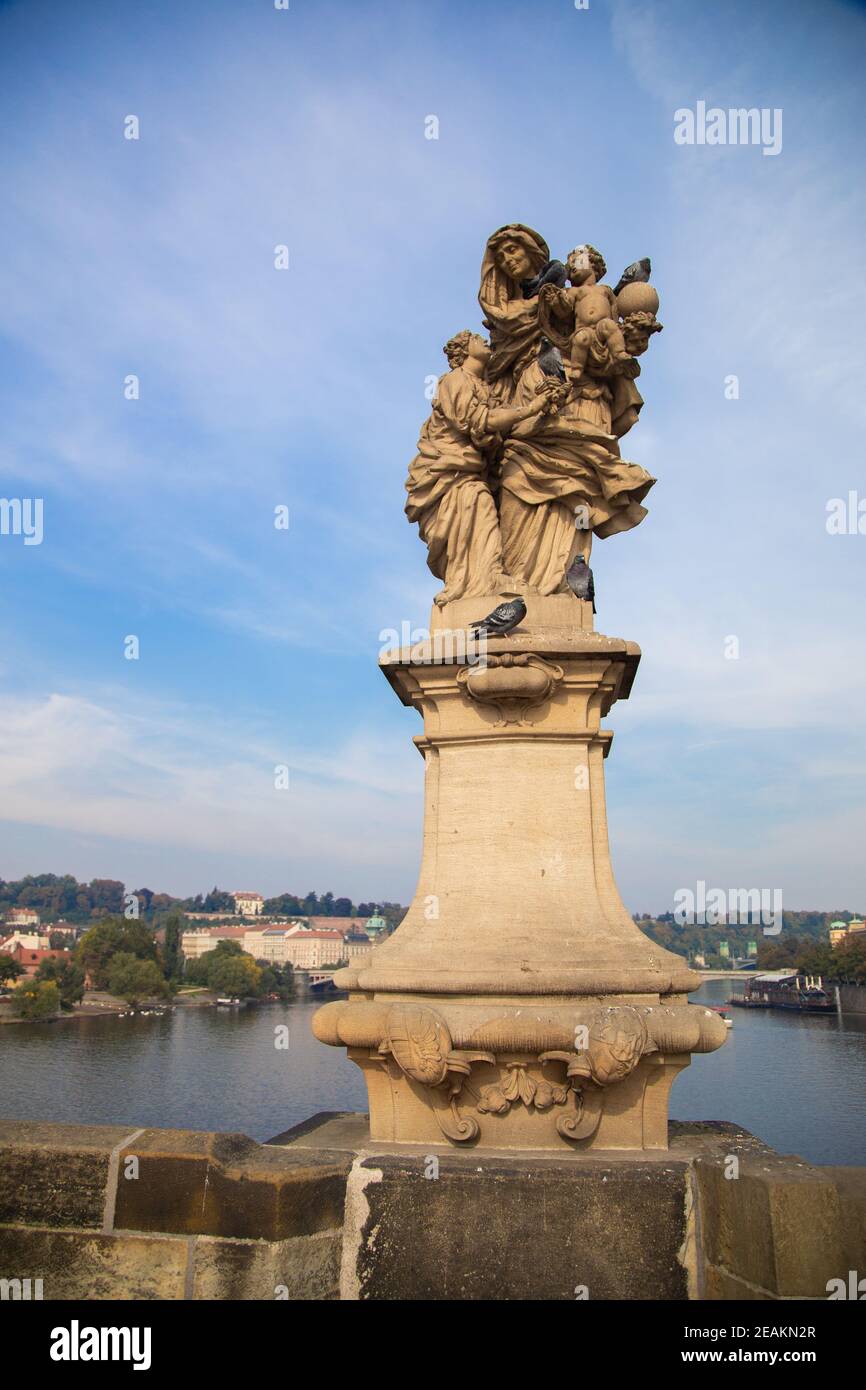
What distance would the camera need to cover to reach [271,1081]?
4584 centimetres

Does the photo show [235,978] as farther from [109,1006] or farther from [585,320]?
[585,320]

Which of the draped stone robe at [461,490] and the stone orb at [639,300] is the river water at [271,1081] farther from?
the stone orb at [639,300]

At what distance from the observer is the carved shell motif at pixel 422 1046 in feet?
13.1

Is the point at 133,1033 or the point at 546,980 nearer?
the point at 546,980

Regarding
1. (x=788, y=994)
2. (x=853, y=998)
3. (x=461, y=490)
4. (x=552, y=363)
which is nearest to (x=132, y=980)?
(x=788, y=994)

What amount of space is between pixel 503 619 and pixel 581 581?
68cm

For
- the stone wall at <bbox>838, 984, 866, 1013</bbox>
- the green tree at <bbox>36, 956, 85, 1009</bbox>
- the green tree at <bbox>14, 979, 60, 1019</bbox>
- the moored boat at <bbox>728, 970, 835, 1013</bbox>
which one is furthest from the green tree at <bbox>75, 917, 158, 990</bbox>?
the stone wall at <bbox>838, 984, 866, 1013</bbox>

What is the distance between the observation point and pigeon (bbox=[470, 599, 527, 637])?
4.83 metres

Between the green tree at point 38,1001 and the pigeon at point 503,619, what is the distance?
77.8 meters

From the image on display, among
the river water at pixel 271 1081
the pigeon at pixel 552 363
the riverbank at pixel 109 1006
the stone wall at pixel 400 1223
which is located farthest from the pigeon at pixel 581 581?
the riverbank at pixel 109 1006
